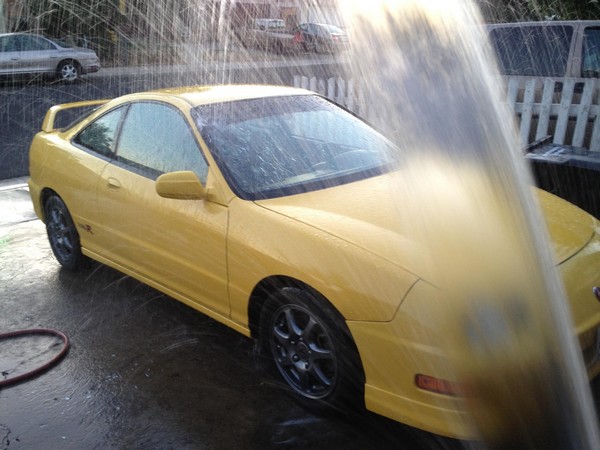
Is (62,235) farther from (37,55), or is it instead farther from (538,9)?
(37,55)

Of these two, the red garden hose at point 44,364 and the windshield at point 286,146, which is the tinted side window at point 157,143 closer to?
the windshield at point 286,146

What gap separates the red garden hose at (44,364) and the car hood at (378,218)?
1.55m

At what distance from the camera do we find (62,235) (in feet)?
16.4

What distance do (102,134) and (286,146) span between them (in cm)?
154

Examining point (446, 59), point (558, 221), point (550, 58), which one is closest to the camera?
point (558, 221)

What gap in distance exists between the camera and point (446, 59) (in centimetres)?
470

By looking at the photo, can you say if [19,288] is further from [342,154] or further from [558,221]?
[558,221]

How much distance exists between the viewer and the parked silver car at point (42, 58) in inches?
628

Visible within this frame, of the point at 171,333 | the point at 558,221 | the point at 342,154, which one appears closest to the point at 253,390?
the point at 171,333

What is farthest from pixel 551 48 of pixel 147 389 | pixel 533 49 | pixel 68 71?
pixel 68 71

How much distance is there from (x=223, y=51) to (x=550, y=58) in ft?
80.5

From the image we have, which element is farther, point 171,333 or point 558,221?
point 171,333

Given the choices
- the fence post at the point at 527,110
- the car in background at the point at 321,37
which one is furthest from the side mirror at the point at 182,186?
the car in background at the point at 321,37

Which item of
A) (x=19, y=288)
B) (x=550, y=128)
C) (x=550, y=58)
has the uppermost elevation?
(x=550, y=58)
